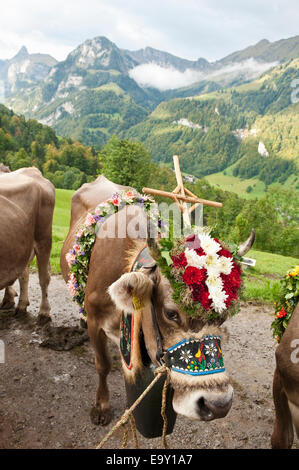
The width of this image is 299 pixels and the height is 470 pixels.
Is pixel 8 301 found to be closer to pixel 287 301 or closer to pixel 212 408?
pixel 287 301

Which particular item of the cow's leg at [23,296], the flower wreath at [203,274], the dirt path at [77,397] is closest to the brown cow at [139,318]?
the flower wreath at [203,274]

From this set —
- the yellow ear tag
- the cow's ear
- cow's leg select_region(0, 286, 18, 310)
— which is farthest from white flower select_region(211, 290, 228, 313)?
cow's leg select_region(0, 286, 18, 310)

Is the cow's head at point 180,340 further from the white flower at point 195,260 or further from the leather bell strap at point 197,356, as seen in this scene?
the white flower at point 195,260

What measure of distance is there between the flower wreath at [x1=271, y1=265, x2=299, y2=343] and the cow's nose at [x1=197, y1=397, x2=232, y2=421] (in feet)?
4.98

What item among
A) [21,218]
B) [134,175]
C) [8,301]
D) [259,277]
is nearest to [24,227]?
[21,218]

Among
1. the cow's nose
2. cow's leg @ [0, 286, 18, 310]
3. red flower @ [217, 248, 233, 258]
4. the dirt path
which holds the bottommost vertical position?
the dirt path

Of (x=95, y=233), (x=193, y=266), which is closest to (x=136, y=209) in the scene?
(x=95, y=233)

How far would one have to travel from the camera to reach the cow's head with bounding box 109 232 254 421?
95.1 inches

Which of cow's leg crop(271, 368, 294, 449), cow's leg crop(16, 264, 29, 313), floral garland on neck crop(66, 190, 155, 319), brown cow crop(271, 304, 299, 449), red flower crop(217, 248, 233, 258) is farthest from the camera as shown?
cow's leg crop(16, 264, 29, 313)

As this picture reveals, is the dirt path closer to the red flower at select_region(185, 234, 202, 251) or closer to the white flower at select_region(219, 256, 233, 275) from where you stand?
the white flower at select_region(219, 256, 233, 275)

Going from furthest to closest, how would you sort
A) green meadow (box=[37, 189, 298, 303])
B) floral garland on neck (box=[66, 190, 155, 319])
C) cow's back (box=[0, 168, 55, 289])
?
green meadow (box=[37, 189, 298, 303]) → cow's back (box=[0, 168, 55, 289]) → floral garland on neck (box=[66, 190, 155, 319])

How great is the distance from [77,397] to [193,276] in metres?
3.49
